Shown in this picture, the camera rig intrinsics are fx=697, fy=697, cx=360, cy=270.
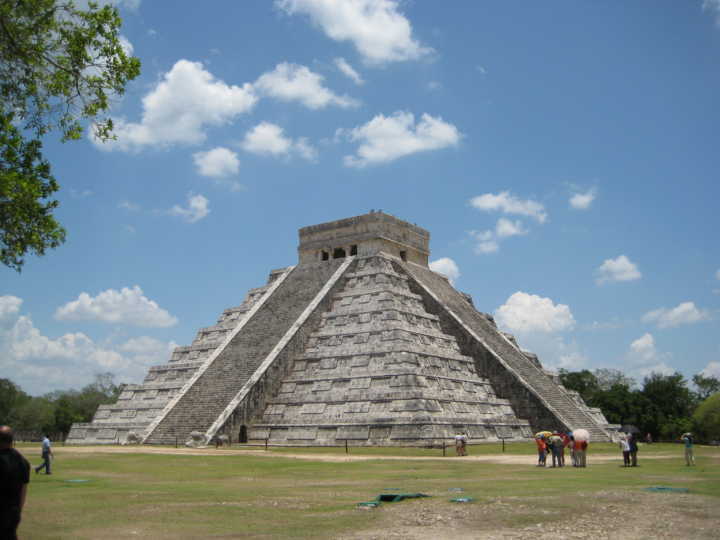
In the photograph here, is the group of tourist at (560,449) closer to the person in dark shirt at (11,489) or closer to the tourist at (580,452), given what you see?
the tourist at (580,452)

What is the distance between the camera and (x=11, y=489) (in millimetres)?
5785

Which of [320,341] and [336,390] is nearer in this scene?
[336,390]

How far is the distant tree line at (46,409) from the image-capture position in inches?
2359

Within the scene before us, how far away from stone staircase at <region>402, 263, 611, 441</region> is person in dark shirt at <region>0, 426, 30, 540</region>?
80.3ft

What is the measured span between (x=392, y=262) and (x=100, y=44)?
2411 cm

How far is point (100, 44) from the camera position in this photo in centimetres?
1278

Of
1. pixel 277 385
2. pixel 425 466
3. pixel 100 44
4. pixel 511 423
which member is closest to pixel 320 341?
pixel 277 385

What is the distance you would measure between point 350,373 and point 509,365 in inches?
308

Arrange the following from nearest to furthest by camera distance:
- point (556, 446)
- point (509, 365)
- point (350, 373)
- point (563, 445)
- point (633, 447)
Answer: point (633, 447) < point (556, 446) < point (563, 445) < point (350, 373) < point (509, 365)

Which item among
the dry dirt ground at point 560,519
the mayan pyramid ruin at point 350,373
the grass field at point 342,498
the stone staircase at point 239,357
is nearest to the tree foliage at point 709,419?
the mayan pyramid ruin at point 350,373

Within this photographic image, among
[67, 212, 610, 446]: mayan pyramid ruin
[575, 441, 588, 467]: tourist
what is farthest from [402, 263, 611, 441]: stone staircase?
[575, 441, 588, 467]: tourist

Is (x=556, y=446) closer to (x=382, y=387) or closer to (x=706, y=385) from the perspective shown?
(x=382, y=387)

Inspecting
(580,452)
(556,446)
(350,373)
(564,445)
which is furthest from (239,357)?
(580,452)

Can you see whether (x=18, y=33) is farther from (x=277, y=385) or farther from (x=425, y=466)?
(x=277, y=385)
